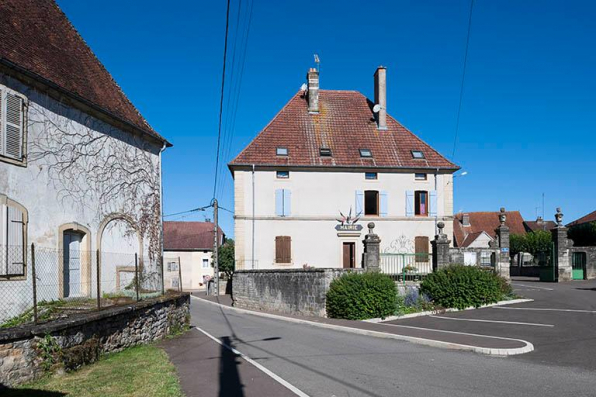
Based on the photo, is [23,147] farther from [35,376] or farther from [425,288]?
Result: [425,288]

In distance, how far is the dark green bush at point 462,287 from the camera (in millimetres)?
19250

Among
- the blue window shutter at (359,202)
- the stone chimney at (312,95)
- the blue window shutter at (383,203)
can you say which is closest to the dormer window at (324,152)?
the blue window shutter at (359,202)

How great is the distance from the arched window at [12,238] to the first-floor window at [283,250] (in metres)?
21.4

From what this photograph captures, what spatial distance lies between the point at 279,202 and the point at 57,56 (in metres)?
19.6

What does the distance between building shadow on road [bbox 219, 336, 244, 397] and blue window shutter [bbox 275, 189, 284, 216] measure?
19784 millimetres

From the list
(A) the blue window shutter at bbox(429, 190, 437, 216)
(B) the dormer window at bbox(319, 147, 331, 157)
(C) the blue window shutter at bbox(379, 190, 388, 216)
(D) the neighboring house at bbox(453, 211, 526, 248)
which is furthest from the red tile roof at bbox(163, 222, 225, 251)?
(A) the blue window shutter at bbox(429, 190, 437, 216)

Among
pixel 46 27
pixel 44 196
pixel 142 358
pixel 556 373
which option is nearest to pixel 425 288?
pixel 556 373

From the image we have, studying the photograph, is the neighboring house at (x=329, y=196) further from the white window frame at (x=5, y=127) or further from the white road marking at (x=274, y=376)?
the white window frame at (x=5, y=127)

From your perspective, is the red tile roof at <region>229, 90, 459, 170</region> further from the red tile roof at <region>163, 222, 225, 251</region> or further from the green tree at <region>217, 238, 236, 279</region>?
the red tile roof at <region>163, 222, 225, 251</region>

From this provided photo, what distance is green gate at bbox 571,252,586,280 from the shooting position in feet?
94.5

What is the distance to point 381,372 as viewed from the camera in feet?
30.1

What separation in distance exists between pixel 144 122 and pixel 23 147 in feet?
Answer: 20.3

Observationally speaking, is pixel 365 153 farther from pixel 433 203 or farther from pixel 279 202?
pixel 279 202

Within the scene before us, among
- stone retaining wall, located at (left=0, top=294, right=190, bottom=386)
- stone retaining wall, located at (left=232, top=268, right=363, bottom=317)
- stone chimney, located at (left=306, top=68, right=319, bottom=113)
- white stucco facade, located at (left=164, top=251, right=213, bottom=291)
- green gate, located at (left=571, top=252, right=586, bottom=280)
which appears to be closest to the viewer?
stone retaining wall, located at (left=0, top=294, right=190, bottom=386)
